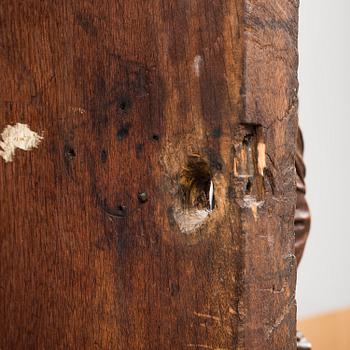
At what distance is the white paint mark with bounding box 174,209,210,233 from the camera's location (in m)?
0.62

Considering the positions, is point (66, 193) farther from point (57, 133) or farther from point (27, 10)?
point (27, 10)

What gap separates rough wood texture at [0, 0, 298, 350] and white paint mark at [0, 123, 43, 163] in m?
0.01

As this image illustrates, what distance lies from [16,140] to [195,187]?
232 mm

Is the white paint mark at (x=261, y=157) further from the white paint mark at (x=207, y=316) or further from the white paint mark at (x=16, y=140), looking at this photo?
the white paint mark at (x=16, y=140)

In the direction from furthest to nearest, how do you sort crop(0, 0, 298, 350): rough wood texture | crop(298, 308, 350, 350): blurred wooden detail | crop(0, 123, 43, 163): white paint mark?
1. crop(298, 308, 350, 350): blurred wooden detail
2. crop(0, 123, 43, 163): white paint mark
3. crop(0, 0, 298, 350): rough wood texture

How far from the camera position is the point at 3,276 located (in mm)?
752

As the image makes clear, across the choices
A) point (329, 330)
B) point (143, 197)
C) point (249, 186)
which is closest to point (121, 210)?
point (143, 197)

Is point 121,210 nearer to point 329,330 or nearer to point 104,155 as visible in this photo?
point 104,155

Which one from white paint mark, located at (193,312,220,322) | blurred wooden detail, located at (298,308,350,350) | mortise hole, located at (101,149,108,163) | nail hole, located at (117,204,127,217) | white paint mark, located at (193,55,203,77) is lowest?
white paint mark, located at (193,312,220,322)

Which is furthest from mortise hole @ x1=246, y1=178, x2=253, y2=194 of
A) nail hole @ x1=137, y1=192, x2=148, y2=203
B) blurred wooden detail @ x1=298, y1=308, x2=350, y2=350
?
blurred wooden detail @ x1=298, y1=308, x2=350, y2=350

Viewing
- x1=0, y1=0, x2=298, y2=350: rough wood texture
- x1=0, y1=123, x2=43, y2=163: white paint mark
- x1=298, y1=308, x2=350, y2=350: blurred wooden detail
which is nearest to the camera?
x1=0, y1=0, x2=298, y2=350: rough wood texture

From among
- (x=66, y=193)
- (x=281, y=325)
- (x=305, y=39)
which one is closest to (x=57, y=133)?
(x=66, y=193)

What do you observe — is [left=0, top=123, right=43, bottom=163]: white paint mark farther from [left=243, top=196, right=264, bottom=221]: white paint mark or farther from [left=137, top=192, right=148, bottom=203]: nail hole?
[left=243, top=196, right=264, bottom=221]: white paint mark

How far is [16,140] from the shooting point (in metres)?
0.74
